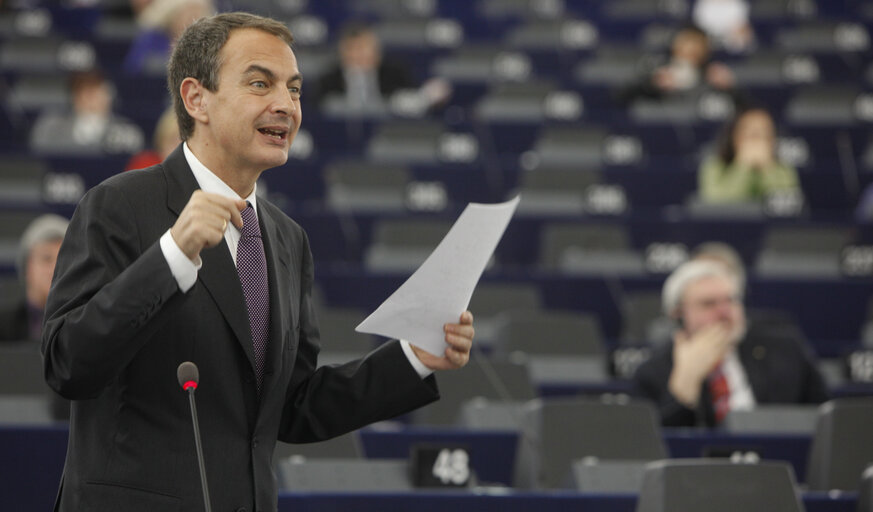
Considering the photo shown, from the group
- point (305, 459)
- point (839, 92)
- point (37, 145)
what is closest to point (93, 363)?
point (305, 459)

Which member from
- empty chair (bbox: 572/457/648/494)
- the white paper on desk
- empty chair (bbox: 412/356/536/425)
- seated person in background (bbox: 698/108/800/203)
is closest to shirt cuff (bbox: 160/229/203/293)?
the white paper on desk

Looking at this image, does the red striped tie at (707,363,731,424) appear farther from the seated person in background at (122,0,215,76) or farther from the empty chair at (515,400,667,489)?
the seated person in background at (122,0,215,76)

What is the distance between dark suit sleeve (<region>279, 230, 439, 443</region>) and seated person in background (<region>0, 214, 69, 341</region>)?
2.72m

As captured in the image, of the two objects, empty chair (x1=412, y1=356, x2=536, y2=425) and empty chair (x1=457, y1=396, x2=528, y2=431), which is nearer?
empty chair (x1=457, y1=396, x2=528, y2=431)

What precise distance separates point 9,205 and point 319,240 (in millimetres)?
1604

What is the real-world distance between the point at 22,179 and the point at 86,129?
86 cm

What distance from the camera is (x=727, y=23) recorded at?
1157 centimetres

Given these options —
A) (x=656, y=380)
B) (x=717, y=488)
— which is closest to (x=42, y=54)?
(x=656, y=380)

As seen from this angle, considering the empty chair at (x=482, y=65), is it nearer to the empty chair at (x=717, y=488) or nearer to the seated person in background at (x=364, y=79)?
the seated person in background at (x=364, y=79)

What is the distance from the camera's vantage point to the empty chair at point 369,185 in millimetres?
7555

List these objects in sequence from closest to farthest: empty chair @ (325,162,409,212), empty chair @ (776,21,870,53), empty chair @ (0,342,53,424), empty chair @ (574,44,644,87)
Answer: empty chair @ (0,342,53,424) → empty chair @ (325,162,409,212) → empty chair @ (574,44,644,87) → empty chair @ (776,21,870,53)

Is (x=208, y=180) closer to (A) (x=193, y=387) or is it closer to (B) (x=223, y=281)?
(B) (x=223, y=281)

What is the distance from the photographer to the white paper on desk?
2.29 metres

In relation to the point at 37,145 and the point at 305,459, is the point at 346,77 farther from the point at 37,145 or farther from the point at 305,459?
the point at 305,459
